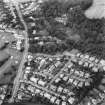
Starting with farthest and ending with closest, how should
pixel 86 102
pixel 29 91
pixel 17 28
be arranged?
1. pixel 17 28
2. pixel 29 91
3. pixel 86 102

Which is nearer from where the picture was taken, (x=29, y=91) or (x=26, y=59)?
(x=29, y=91)

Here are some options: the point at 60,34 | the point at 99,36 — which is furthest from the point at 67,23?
the point at 99,36

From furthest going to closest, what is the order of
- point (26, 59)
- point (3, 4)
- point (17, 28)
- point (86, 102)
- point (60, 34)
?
point (3, 4)
point (17, 28)
point (60, 34)
point (26, 59)
point (86, 102)

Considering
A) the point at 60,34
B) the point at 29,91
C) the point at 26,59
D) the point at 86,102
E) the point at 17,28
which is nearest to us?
the point at 86,102

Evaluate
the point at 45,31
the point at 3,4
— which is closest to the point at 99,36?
the point at 45,31

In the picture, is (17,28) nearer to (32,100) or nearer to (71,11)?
(71,11)

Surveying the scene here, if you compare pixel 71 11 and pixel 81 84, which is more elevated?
pixel 71 11

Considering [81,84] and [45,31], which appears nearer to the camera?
[81,84]

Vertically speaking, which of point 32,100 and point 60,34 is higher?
point 60,34

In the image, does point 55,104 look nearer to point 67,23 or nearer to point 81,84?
point 81,84
